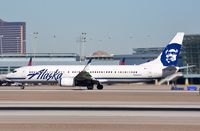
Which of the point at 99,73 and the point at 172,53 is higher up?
the point at 172,53

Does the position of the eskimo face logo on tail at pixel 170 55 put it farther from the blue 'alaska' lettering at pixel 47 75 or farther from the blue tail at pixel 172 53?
the blue 'alaska' lettering at pixel 47 75

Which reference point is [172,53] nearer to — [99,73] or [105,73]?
[105,73]

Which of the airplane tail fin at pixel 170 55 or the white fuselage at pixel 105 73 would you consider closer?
the white fuselage at pixel 105 73

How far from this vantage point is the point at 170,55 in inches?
2709

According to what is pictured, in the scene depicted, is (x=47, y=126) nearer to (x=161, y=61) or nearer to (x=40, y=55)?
(x=161, y=61)

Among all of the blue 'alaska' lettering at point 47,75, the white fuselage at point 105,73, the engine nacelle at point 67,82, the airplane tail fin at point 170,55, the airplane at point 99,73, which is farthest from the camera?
the airplane tail fin at point 170,55

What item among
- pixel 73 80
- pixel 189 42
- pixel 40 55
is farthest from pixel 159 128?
pixel 40 55

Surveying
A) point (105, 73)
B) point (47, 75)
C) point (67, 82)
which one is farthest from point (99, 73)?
point (47, 75)

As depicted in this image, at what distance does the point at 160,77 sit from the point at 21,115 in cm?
4220

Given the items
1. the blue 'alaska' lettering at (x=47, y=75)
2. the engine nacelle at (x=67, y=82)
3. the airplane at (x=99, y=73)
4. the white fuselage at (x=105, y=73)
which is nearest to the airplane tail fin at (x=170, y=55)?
the airplane at (x=99, y=73)

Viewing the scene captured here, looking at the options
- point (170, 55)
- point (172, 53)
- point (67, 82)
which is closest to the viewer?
point (67, 82)

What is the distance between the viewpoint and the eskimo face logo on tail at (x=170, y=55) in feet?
224

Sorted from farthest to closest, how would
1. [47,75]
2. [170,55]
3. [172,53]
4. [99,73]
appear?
[172,53] → [170,55] → [99,73] → [47,75]

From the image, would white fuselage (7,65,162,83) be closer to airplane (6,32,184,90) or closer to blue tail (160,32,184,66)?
airplane (6,32,184,90)
